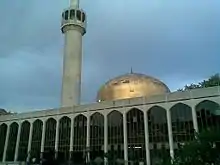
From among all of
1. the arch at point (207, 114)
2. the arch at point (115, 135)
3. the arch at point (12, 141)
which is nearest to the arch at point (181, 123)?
the arch at point (207, 114)

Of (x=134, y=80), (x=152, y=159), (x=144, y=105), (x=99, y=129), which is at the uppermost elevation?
(x=134, y=80)

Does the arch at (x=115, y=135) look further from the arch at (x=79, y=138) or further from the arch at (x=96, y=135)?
the arch at (x=79, y=138)

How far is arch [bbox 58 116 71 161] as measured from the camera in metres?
37.4

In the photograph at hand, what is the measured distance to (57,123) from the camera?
129 feet

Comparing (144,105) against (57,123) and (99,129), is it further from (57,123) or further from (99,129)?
(57,123)

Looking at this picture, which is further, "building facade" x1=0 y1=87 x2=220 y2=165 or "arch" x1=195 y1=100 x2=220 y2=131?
"building facade" x1=0 y1=87 x2=220 y2=165

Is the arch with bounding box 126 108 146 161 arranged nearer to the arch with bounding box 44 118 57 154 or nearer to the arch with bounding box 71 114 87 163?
the arch with bounding box 71 114 87 163

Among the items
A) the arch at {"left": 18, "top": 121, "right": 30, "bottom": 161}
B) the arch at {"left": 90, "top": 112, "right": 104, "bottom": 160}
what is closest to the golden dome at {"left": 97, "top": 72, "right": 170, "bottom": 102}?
the arch at {"left": 90, "top": 112, "right": 104, "bottom": 160}

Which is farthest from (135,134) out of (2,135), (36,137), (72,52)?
(2,135)

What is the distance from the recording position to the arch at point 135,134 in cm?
3222

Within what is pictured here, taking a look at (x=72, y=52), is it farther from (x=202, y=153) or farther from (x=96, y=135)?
(x=202, y=153)

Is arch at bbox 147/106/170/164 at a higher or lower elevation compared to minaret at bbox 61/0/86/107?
lower

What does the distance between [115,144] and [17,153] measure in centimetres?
1644

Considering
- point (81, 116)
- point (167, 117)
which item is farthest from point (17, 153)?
point (167, 117)
